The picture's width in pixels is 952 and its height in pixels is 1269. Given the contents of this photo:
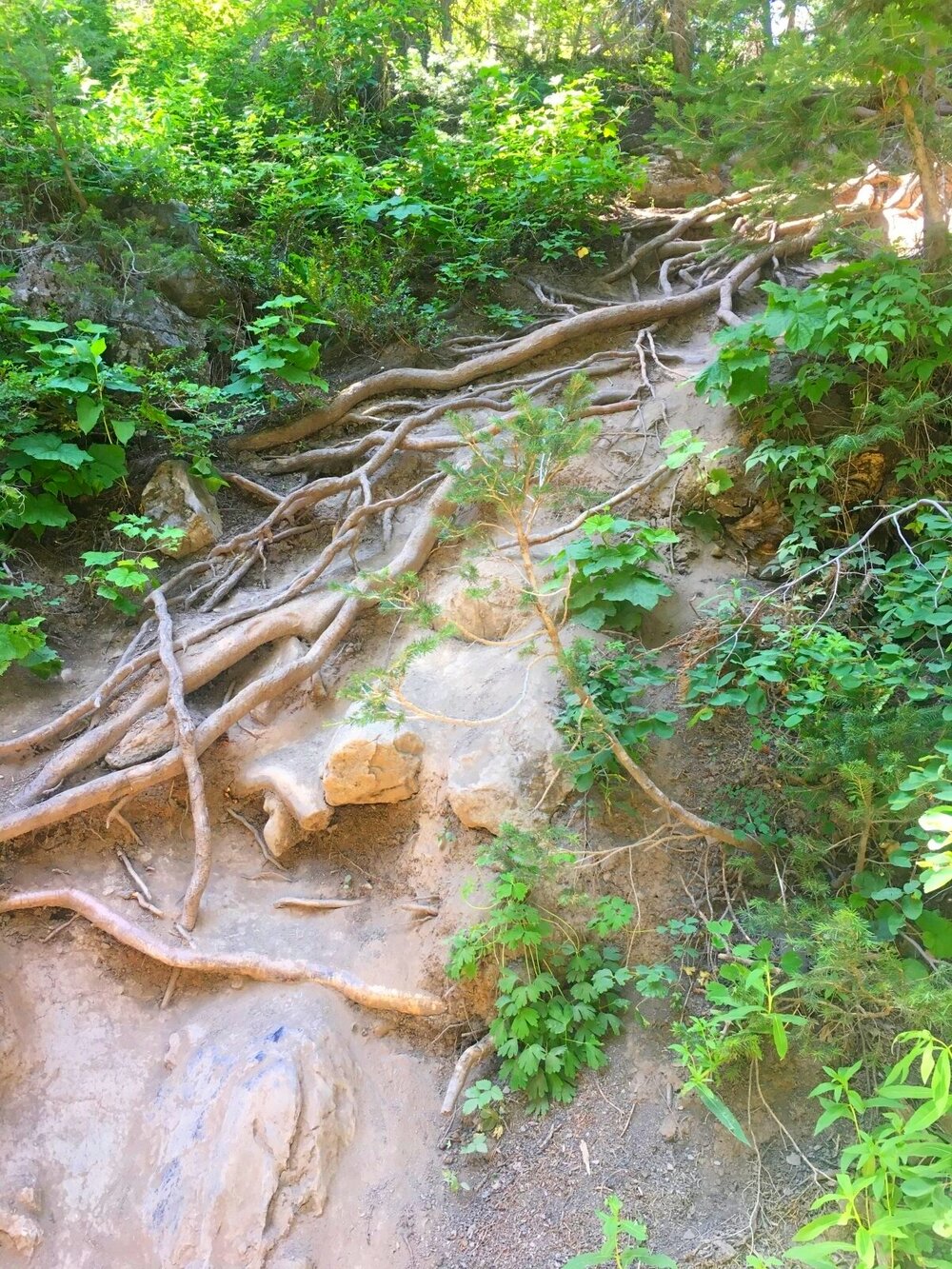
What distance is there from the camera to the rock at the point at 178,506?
17.7 ft

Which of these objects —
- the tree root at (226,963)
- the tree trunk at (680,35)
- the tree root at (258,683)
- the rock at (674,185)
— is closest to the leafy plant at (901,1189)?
the tree root at (226,963)

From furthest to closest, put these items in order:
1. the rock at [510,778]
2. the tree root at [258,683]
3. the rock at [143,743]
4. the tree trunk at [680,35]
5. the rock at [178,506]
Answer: the tree trunk at [680,35], the rock at [178,506], the rock at [143,743], the tree root at [258,683], the rock at [510,778]

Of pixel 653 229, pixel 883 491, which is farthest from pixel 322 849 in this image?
pixel 653 229

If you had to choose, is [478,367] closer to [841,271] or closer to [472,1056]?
[841,271]

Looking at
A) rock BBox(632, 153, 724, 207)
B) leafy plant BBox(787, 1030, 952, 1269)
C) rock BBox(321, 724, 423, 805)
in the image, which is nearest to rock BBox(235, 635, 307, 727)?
rock BBox(321, 724, 423, 805)

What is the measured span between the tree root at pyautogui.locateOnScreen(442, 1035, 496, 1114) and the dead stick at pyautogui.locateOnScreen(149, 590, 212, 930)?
1545 mm

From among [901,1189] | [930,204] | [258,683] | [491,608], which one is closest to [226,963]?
[258,683]

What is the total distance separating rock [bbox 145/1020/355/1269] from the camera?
3.15m

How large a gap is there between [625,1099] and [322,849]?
2.05 m

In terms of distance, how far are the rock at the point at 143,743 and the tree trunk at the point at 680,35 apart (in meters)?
9.10

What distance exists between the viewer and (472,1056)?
3.46 m

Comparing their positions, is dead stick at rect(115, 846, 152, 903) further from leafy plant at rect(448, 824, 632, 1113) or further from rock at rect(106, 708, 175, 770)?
leafy plant at rect(448, 824, 632, 1113)

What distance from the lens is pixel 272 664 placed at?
4789 millimetres

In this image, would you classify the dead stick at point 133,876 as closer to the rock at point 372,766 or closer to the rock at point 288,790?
the rock at point 288,790
